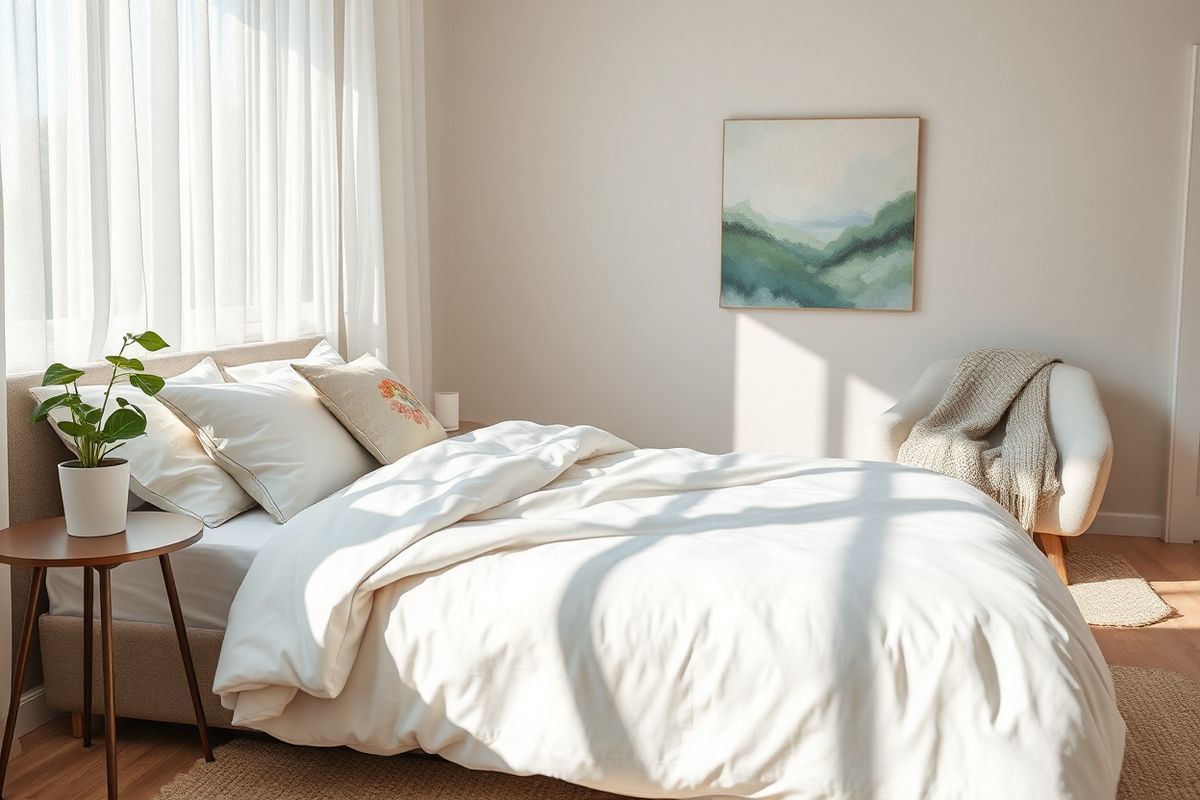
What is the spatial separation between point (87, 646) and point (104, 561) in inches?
15.5

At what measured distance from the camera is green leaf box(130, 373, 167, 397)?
7.55 ft

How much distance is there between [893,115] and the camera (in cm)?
475

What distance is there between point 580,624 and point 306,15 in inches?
107

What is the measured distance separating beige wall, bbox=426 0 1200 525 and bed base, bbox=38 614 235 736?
9.59ft

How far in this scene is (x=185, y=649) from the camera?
2.36m

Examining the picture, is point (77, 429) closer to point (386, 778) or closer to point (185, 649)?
point (185, 649)

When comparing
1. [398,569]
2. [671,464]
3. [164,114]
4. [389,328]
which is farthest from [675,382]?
[398,569]

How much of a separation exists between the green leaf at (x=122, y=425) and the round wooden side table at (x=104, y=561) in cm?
22

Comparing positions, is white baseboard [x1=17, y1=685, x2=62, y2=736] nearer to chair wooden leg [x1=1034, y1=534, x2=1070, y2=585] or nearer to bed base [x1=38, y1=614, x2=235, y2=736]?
bed base [x1=38, y1=614, x2=235, y2=736]

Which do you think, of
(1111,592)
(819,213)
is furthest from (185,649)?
(819,213)

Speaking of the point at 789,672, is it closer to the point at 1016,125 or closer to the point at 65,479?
the point at 65,479

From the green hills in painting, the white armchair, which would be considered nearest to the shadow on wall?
the green hills in painting

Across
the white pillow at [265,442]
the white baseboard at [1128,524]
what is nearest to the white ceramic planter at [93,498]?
the white pillow at [265,442]

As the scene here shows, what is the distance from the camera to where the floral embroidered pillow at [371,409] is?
308 centimetres
